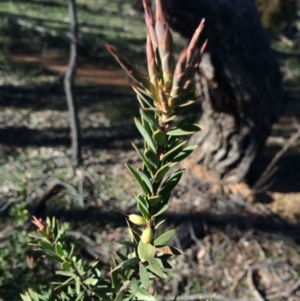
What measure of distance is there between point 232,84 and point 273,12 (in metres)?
9.47

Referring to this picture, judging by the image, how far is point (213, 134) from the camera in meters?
4.48

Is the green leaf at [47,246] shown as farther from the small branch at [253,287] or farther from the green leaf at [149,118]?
the small branch at [253,287]

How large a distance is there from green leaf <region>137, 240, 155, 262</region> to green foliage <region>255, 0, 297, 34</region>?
490 inches

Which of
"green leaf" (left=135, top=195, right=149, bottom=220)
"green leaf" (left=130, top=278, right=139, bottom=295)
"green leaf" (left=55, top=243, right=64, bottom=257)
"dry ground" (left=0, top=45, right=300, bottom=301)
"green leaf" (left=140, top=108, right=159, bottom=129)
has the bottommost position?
"dry ground" (left=0, top=45, right=300, bottom=301)

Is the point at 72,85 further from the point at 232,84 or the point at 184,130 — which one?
the point at 184,130

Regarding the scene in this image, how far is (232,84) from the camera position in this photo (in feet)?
12.8

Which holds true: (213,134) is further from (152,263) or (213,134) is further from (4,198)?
(152,263)

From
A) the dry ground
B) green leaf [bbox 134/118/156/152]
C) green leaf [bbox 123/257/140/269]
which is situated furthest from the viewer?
the dry ground

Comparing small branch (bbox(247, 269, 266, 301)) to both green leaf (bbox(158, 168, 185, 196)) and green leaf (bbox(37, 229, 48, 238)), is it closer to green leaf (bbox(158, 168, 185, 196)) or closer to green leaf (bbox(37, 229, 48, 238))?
green leaf (bbox(37, 229, 48, 238))

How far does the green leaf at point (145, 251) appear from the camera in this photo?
0.97 m

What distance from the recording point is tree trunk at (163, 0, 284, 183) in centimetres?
350

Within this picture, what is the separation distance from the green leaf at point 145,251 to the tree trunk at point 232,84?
8.22 feet

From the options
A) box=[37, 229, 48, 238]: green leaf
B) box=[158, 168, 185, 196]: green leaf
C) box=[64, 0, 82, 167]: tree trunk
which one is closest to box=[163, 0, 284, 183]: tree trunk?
box=[64, 0, 82, 167]: tree trunk

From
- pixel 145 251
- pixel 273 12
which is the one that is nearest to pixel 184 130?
pixel 145 251
